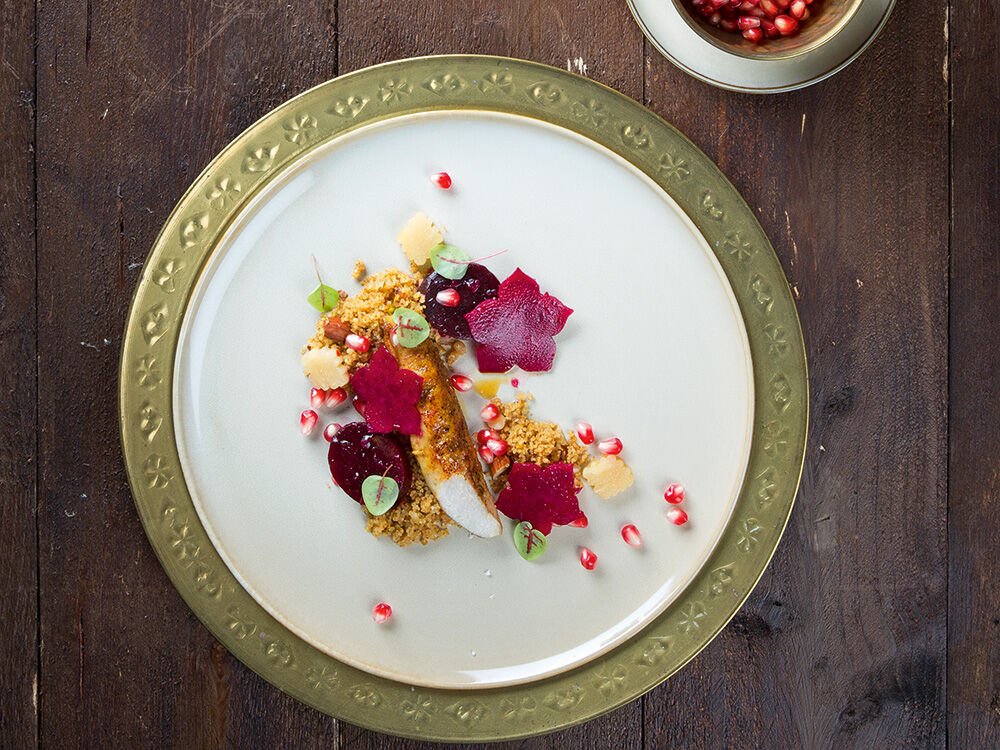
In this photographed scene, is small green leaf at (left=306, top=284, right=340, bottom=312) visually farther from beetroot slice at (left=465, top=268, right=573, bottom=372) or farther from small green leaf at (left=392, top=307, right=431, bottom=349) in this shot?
beetroot slice at (left=465, top=268, right=573, bottom=372)

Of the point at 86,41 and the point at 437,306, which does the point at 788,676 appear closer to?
the point at 437,306

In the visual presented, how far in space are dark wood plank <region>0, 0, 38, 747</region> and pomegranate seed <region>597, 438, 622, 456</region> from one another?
1.13 metres

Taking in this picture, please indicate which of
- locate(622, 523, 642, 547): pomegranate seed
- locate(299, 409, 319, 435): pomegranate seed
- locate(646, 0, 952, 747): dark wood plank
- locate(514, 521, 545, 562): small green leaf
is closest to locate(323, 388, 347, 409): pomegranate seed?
locate(299, 409, 319, 435): pomegranate seed

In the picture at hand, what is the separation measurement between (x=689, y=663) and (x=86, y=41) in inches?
69.0

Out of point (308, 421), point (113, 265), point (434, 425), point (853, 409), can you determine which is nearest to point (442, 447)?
point (434, 425)

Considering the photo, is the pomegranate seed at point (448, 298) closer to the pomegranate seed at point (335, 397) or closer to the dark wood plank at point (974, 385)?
the pomegranate seed at point (335, 397)

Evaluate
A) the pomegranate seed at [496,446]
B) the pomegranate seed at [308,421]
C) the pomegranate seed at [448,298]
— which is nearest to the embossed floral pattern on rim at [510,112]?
the pomegranate seed at [308,421]

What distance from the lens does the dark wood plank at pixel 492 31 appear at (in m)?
1.44

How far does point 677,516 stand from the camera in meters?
1.42

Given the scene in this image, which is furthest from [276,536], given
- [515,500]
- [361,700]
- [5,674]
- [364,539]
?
[5,674]

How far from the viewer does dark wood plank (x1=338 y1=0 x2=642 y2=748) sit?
56.5 inches

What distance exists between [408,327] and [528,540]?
1.52ft

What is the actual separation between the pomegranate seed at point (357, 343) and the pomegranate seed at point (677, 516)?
67 cm

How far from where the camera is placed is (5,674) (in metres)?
1.47
